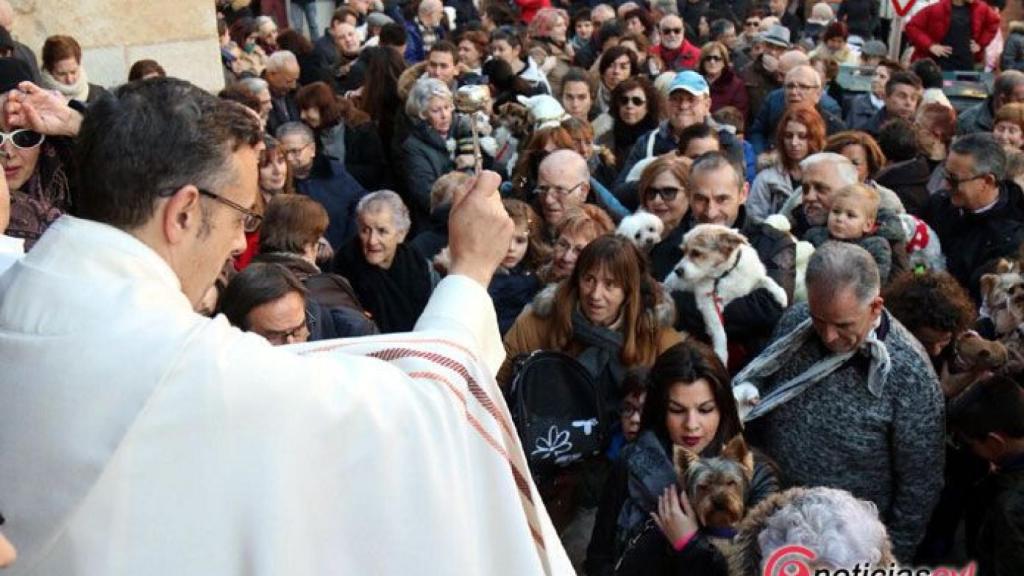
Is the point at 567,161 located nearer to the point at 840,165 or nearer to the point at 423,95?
the point at 840,165

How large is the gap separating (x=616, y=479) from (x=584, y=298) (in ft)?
3.38

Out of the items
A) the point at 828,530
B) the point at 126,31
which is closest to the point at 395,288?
the point at 828,530

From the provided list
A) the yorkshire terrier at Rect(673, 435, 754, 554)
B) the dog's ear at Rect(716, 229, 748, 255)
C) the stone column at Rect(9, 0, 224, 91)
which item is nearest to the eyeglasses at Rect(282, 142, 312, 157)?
the stone column at Rect(9, 0, 224, 91)

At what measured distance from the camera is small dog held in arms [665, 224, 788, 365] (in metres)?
5.11

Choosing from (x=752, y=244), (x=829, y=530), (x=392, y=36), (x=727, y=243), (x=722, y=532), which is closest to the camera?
(x=829, y=530)

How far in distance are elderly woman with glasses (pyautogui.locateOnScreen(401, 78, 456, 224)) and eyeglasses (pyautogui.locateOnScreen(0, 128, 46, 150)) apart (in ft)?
10.5

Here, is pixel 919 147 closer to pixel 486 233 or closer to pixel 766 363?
pixel 766 363

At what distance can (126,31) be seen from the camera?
808 cm

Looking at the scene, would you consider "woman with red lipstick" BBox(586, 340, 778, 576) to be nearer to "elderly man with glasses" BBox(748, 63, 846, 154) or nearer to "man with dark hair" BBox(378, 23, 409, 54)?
"elderly man with glasses" BBox(748, 63, 846, 154)

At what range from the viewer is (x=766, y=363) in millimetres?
4422

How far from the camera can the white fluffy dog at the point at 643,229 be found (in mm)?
5707

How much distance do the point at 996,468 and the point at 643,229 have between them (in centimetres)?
202

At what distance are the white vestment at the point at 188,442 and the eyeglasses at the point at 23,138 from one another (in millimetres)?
2618

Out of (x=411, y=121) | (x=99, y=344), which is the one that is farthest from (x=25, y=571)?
(x=411, y=121)
